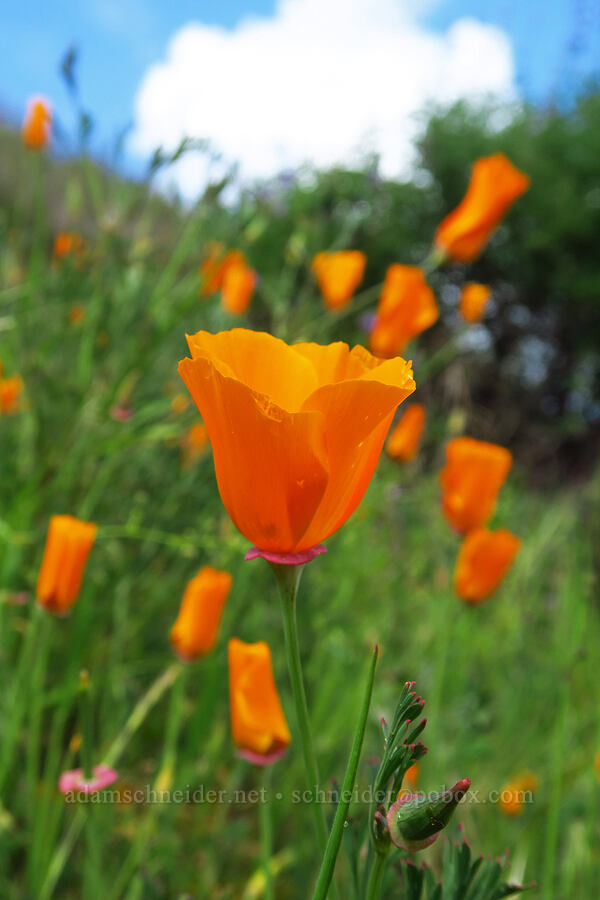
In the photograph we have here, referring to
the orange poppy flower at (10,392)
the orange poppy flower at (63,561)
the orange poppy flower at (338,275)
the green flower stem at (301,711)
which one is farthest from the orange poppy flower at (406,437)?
the green flower stem at (301,711)

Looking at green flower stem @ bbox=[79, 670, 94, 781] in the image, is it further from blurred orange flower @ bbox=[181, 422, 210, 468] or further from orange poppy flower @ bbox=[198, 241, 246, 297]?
blurred orange flower @ bbox=[181, 422, 210, 468]

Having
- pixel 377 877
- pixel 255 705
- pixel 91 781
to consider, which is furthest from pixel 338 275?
pixel 377 877

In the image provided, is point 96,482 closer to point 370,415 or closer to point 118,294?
point 118,294

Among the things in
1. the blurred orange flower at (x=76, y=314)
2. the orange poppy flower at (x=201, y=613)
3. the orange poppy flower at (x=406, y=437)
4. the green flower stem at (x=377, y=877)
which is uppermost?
Result: the blurred orange flower at (x=76, y=314)

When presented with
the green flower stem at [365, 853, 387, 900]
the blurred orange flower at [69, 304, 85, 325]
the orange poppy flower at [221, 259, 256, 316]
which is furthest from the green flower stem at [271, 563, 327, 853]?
the orange poppy flower at [221, 259, 256, 316]

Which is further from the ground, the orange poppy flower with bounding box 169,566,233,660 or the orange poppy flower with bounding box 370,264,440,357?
the orange poppy flower with bounding box 370,264,440,357

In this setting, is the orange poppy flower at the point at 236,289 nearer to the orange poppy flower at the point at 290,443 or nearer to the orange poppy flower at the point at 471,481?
the orange poppy flower at the point at 471,481

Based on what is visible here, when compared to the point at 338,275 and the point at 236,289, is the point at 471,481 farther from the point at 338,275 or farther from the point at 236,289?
the point at 236,289
